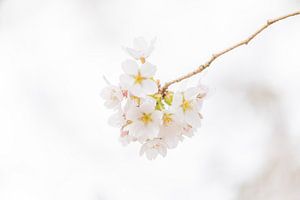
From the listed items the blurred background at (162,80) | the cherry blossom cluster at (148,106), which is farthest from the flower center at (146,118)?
the blurred background at (162,80)

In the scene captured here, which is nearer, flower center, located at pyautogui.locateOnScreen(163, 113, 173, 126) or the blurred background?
flower center, located at pyautogui.locateOnScreen(163, 113, 173, 126)

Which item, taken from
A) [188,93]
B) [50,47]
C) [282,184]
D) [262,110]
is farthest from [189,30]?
[188,93]

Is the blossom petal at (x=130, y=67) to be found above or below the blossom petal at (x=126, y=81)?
above

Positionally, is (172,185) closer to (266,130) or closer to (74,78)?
(266,130)

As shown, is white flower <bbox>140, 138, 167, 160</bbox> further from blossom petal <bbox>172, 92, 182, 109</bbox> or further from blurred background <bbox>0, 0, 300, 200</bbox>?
blurred background <bbox>0, 0, 300, 200</bbox>

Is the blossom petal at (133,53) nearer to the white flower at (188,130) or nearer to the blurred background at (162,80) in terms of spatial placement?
the white flower at (188,130)

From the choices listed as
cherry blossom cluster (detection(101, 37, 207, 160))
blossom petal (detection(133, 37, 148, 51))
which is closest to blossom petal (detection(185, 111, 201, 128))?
cherry blossom cluster (detection(101, 37, 207, 160))

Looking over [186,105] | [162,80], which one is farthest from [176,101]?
[162,80]
